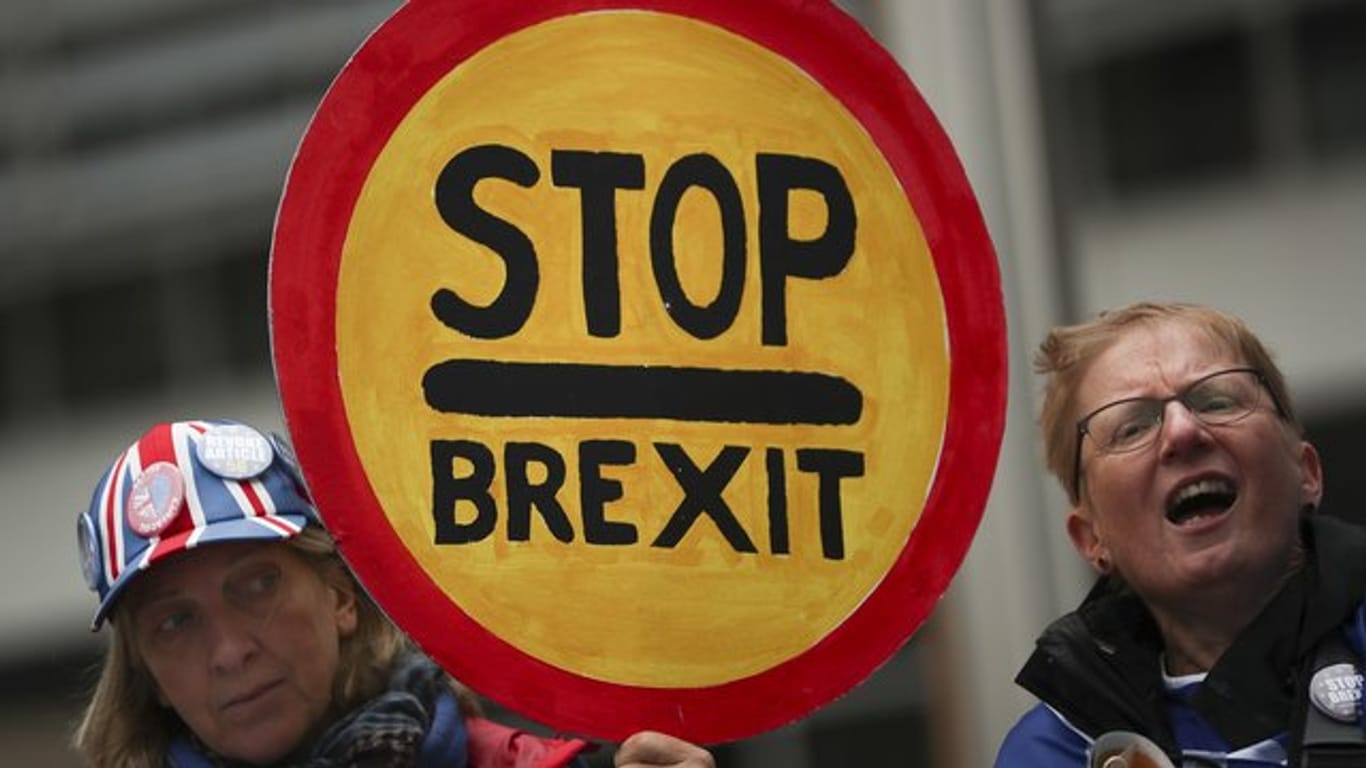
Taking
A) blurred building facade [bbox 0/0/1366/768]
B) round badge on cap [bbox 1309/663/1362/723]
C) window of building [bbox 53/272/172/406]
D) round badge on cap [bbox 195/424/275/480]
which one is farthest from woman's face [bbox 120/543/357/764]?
window of building [bbox 53/272/172/406]

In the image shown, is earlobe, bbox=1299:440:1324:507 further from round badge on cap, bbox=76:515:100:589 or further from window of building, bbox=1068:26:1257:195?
window of building, bbox=1068:26:1257:195

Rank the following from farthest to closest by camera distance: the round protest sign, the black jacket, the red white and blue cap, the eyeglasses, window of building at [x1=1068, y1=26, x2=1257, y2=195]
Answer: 1. window of building at [x1=1068, y1=26, x2=1257, y2=195]
2. the red white and blue cap
3. the eyeglasses
4. the black jacket
5. the round protest sign

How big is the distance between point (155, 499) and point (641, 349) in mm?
705

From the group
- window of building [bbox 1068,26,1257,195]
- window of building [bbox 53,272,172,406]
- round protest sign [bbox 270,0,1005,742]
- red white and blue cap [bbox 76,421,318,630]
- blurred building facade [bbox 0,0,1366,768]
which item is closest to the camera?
round protest sign [bbox 270,0,1005,742]

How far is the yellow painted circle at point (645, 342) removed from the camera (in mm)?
2703

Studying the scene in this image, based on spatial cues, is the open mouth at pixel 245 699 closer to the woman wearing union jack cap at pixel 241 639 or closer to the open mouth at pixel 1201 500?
the woman wearing union jack cap at pixel 241 639

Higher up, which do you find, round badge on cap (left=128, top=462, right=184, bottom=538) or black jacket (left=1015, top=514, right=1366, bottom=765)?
round badge on cap (left=128, top=462, right=184, bottom=538)

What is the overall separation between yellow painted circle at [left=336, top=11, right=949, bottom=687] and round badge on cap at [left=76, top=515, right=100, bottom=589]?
643 mm

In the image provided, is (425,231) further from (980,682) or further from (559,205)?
(980,682)

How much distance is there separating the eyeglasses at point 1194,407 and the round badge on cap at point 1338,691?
0.31 m

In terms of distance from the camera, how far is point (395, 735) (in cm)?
308

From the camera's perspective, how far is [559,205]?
2789 mm

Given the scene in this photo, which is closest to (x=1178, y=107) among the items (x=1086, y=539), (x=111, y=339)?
(x=111, y=339)

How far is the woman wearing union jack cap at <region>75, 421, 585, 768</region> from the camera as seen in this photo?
121 inches
